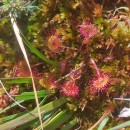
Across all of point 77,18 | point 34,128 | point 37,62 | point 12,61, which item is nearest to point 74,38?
point 77,18

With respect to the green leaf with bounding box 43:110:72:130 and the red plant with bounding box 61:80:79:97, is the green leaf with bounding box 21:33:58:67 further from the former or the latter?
the green leaf with bounding box 43:110:72:130

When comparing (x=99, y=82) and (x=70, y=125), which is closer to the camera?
(x=99, y=82)

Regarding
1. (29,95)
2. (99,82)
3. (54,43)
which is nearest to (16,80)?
(29,95)

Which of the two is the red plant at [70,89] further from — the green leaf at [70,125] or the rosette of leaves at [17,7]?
the rosette of leaves at [17,7]

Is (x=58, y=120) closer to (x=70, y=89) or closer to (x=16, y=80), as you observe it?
(x=70, y=89)

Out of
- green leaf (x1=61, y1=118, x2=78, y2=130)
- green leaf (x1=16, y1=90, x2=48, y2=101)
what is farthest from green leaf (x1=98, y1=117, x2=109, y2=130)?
green leaf (x1=16, y1=90, x2=48, y2=101)

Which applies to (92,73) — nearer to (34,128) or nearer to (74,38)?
(74,38)

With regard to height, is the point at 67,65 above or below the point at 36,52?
below
